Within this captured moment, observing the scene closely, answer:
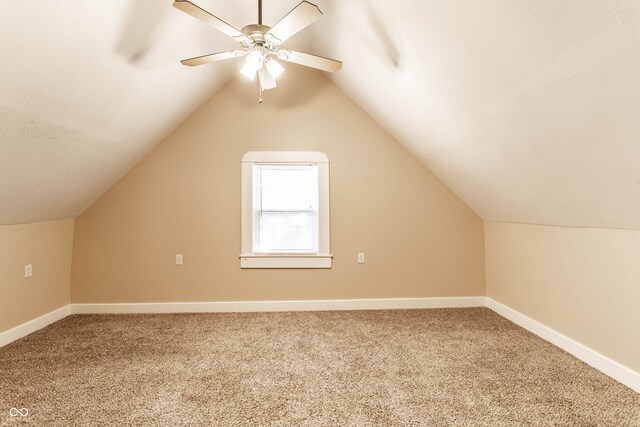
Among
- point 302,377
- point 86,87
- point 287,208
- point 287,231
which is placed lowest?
point 302,377

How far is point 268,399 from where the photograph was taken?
6.51 ft

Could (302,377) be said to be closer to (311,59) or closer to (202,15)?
(311,59)

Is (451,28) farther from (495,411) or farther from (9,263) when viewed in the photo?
(9,263)

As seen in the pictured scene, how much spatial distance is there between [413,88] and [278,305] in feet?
8.46

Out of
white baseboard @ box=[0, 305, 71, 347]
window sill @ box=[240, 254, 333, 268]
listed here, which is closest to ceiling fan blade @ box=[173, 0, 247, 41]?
window sill @ box=[240, 254, 333, 268]

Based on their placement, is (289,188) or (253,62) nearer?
(253,62)

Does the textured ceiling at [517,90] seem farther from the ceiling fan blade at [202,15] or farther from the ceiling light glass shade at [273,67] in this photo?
the ceiling fan blade at [202,15]

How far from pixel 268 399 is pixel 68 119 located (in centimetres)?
229

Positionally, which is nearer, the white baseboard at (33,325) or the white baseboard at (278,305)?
the white baseboard at (33,325)

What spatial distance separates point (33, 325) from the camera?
3.15 metres

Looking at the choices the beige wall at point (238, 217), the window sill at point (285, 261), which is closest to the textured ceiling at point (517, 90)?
the beige wall at point (238, 217)

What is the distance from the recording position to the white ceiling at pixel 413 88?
1.51 meters

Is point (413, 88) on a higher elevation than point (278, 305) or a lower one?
higher

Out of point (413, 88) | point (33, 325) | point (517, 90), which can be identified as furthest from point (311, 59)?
point (33, 325)
